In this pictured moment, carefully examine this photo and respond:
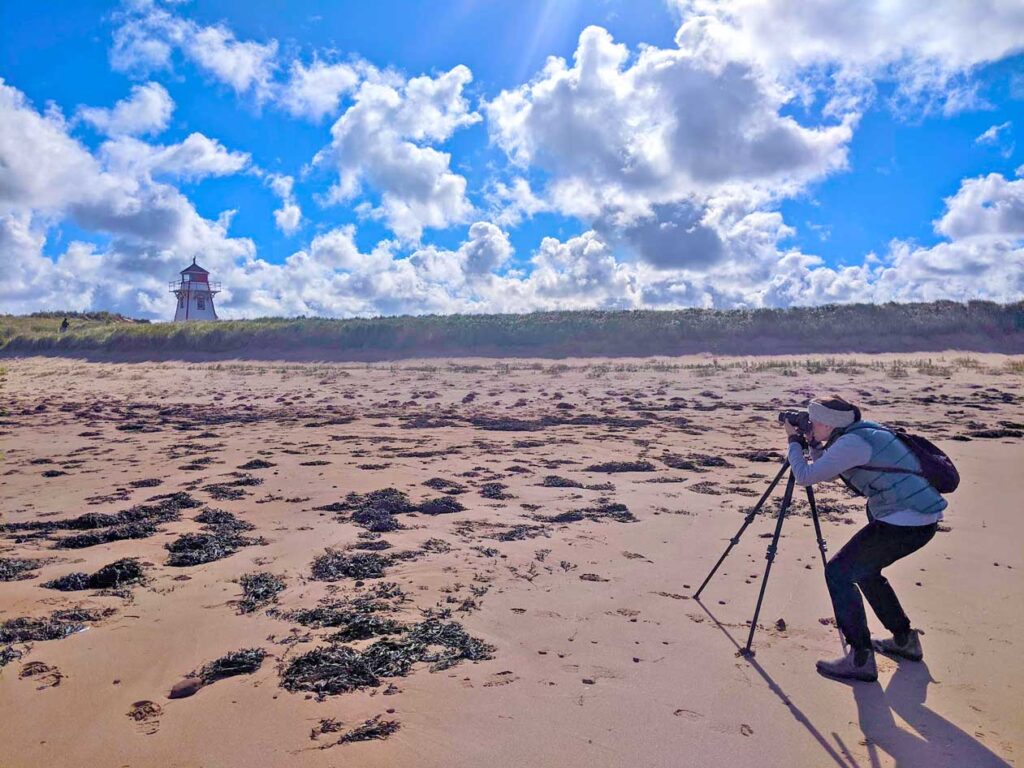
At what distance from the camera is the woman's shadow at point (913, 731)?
3.45 metres

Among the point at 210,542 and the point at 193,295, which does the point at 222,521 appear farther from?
the point at 193,295

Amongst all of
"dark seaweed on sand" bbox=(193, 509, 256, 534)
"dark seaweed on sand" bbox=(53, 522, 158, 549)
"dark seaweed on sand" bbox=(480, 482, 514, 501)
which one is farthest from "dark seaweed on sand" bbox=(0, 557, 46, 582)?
"dark seaweed on sand" bbox=(480, 482, 514, 501)

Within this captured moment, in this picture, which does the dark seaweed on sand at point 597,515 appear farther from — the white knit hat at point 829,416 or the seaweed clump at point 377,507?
the white knit hat at point 829,416

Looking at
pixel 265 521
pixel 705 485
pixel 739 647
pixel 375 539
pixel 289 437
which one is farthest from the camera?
pixel 289 437

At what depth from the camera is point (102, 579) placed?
5457mm

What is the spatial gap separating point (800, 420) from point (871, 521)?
784 mm

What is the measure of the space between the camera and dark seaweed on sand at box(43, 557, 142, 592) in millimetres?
5130

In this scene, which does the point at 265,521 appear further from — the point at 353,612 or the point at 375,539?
the point at 353,612

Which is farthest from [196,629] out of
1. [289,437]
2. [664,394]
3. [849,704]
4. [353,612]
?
[664,394]

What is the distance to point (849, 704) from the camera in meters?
3.96

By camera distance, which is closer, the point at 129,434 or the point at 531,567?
the point at 531,567

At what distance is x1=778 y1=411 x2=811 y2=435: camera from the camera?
4734mm

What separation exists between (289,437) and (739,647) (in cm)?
1047

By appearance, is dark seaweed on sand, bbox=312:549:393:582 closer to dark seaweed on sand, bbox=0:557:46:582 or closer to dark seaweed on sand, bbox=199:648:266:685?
dark seaweed on sand, bbox=199:648:266:685
